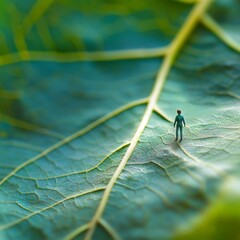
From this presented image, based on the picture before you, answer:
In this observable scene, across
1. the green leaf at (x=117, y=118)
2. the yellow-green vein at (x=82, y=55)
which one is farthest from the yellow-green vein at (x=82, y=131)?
the yellow-green vein at (x=82, y=55)

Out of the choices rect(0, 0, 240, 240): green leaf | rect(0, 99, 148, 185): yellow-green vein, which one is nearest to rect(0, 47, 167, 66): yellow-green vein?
rect(0, 0, 240, 240): green leaf

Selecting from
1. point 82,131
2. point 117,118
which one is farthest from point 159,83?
point 82,131

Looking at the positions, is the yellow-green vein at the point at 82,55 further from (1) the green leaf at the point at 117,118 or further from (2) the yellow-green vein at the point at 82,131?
(2) the yellow-green vein at the point at 82,131

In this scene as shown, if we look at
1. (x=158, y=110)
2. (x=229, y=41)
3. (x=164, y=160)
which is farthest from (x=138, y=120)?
(x=229, y=41)

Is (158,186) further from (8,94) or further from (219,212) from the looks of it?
(8,94)

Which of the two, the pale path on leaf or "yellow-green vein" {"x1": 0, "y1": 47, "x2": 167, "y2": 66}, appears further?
Answer: "yellow-green vein" {"x1": 0, "y1": 47, "x2": 167, "y2": 66}

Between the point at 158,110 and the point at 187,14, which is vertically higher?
the point at 187,14

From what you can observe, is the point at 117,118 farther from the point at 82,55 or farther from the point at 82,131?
the point at 82,55

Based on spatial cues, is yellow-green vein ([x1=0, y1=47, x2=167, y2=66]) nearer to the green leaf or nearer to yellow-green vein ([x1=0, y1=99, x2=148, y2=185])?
the green leaf

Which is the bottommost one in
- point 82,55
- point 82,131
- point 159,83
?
point 82,131
